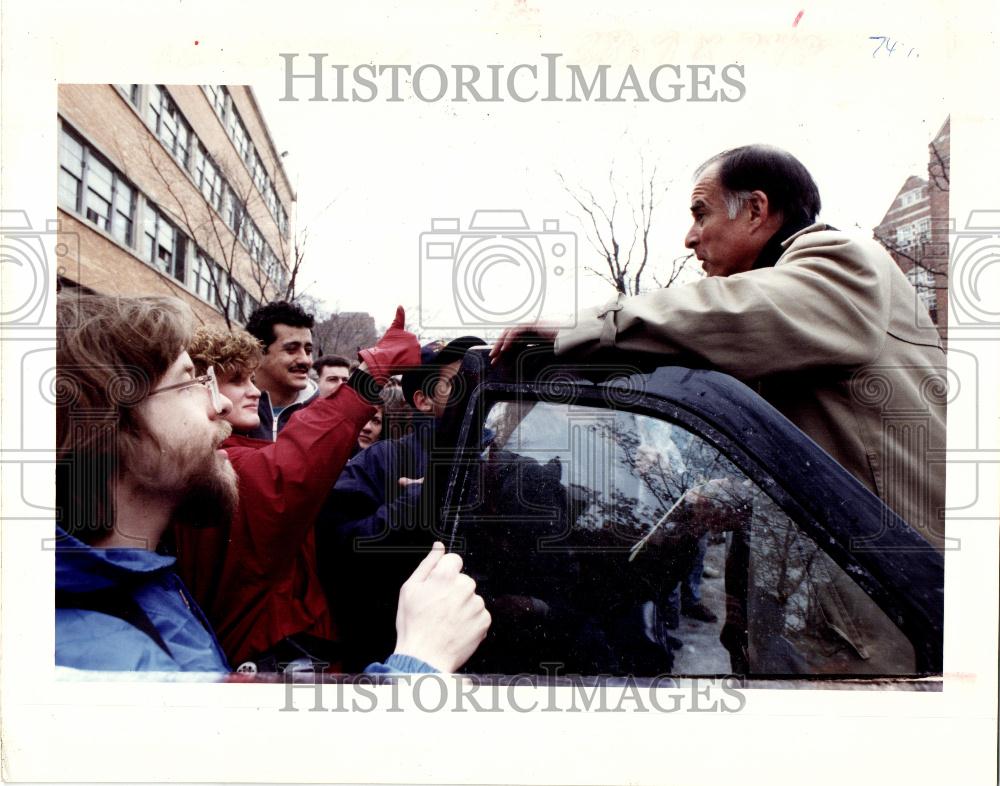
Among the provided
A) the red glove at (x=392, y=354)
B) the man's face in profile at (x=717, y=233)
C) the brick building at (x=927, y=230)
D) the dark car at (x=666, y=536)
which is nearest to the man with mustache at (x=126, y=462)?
the red glove at (x=392, y=354)

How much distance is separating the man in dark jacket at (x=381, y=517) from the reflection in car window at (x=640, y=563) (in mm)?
206

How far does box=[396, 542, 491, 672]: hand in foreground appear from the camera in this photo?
1.71 metres

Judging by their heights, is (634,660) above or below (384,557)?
below

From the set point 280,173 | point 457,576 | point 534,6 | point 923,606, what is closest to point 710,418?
point 923,606

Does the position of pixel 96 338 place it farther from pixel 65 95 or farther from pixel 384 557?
pixel 384 557

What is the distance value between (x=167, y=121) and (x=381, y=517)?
3.74ft

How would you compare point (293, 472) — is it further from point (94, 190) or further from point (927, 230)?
point (927, 230)

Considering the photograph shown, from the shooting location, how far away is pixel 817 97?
192 centimetres

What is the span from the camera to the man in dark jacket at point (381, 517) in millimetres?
1900

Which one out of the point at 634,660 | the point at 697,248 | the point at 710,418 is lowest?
the point at 634,660

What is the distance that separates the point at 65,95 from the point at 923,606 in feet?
7.57

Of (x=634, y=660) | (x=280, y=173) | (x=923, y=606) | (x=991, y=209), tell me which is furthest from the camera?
(x=280, y=173)

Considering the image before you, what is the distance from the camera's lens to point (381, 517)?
193cm

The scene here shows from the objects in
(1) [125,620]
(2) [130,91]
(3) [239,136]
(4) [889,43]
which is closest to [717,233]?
(4) [889,43]
